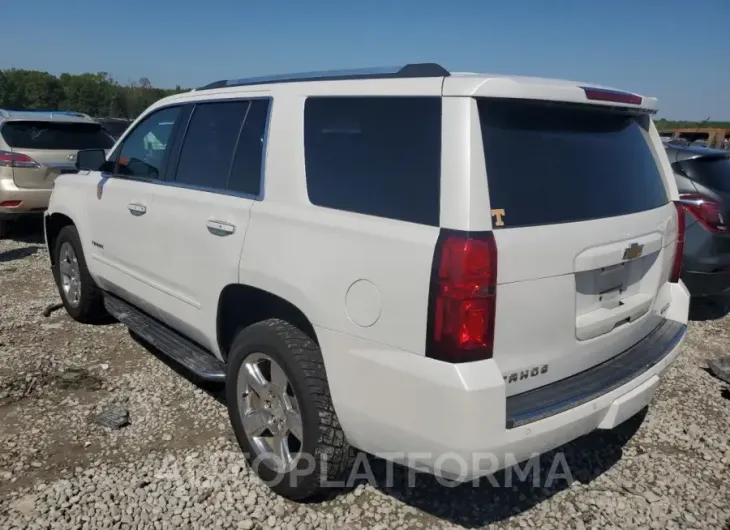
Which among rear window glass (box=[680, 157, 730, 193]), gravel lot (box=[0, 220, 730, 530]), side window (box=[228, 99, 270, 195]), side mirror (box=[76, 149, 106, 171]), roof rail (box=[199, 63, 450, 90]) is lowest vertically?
gravel lot (box=[0, 220, 730, 530])

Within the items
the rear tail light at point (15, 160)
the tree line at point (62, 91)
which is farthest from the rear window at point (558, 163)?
the tree line at point (62, 91)

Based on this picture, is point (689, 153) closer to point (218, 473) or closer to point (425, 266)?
point (425, 266)

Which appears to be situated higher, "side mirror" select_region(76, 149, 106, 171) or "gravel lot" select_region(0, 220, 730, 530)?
"side mirror" select_region(76, 149, 106, 171)

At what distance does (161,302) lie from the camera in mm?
3742

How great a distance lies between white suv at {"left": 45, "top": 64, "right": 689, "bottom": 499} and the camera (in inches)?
85.4

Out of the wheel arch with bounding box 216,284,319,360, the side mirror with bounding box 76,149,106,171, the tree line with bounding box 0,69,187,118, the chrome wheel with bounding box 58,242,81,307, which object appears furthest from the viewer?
the tree line with bounding box 0,69,187,118

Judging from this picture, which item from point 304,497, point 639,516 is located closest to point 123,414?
point 304,497

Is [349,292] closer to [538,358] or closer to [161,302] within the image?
[538,358]

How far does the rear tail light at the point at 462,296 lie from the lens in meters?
2.11

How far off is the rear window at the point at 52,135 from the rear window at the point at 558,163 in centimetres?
744

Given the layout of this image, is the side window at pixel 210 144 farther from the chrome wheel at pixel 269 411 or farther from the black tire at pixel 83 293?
the black tire at pixel 83 293

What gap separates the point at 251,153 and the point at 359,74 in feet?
2.50

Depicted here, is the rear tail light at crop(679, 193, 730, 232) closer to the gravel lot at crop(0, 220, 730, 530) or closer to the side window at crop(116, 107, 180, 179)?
the gravel lot at crop(0, 220, 730, 530)

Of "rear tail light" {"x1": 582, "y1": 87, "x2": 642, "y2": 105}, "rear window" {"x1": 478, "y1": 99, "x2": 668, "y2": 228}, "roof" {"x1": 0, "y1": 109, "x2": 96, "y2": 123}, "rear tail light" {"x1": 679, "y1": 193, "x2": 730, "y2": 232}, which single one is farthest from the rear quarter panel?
"roof" {"x1": 0, "y1": 109, "x2": 96, "y2": 123}
